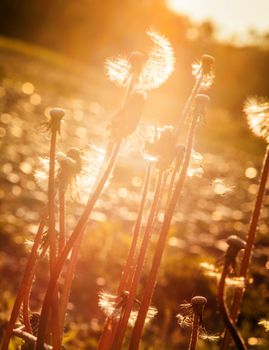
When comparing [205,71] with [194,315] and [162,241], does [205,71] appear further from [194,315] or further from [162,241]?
[194,315]

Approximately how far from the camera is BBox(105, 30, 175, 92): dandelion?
126cm

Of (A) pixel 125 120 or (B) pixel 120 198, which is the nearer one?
(A) pixel 125 120

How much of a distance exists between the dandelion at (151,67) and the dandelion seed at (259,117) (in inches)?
9.1

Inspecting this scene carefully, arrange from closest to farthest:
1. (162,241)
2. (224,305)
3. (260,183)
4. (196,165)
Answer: (224,305), (162,241), (260,183), (196,165)

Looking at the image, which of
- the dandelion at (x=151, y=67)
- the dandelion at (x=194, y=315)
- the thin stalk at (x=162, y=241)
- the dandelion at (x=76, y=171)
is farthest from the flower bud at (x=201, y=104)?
the dandelion at (x=194, y=315)

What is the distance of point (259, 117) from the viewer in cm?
136

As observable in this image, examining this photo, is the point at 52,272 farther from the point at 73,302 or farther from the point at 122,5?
the point at 122,5

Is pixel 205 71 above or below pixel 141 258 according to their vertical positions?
above

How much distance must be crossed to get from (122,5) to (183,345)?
64.7m

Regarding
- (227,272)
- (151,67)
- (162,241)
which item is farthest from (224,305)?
(151,67)

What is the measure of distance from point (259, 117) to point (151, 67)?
288 mm

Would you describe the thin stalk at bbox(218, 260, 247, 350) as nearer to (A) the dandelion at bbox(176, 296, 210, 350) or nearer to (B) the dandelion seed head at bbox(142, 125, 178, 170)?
(A) the dandelion at bbox(176, 296, 210, 350)

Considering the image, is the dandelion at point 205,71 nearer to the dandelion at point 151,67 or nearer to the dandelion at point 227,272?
the dandelion at point 151,67

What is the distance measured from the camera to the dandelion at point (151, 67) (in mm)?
1261
